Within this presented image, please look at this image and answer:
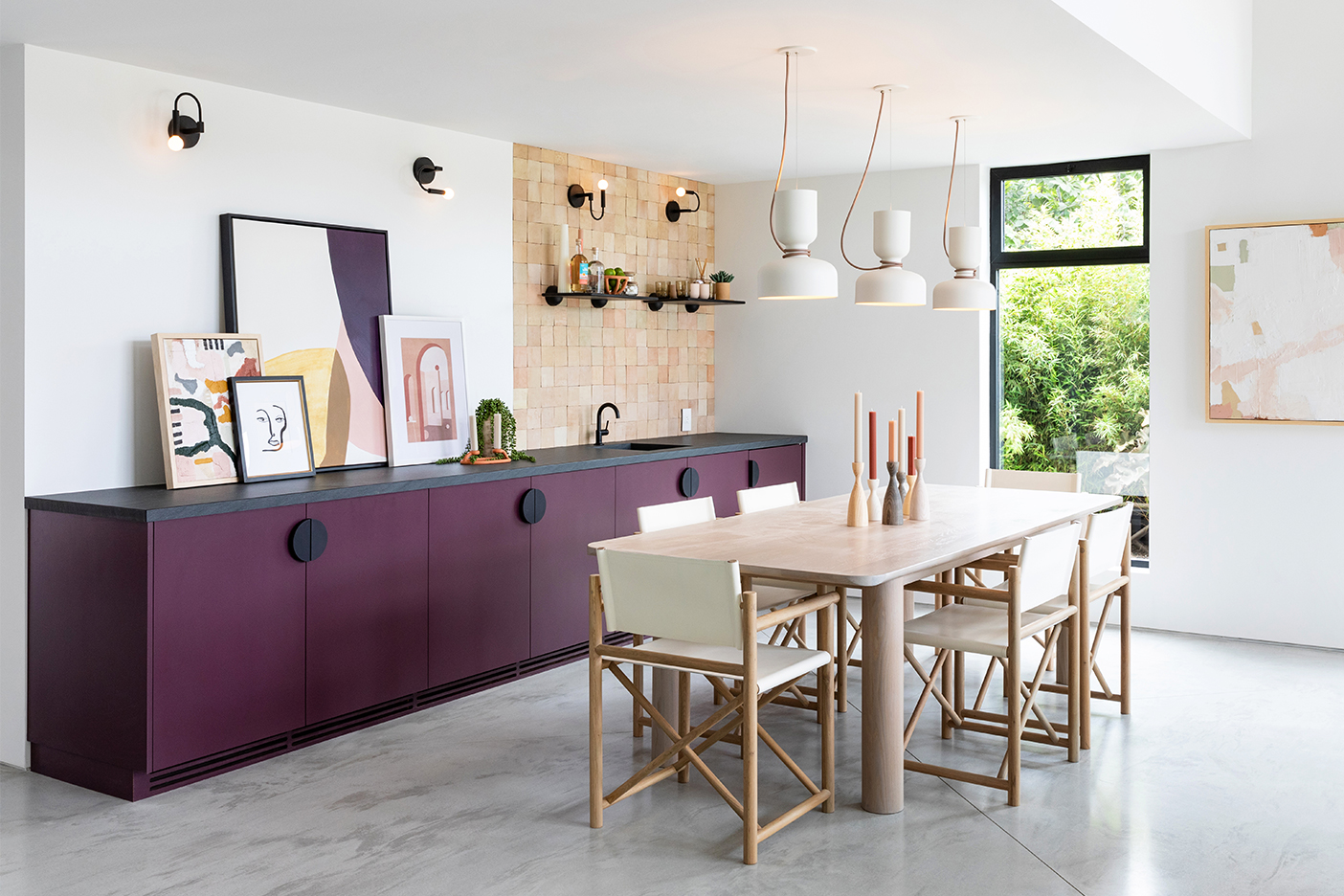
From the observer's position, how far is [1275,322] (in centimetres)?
555

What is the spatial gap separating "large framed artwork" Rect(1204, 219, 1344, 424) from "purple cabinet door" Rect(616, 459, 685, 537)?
108 inches

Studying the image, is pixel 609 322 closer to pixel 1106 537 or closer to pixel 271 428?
pixel 271 428

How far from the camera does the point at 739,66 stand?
4.19 meters

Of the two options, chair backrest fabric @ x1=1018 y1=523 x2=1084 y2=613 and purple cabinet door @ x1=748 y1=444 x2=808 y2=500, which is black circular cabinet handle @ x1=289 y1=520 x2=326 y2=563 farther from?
purple cabinet door @ x1=748 y1=444 x2=808 y2=500

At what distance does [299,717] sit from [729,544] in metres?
1.73

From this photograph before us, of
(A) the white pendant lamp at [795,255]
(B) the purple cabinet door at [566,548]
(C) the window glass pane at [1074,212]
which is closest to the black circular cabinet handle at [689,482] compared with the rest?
(B) the purple cabinet door at [566,548]

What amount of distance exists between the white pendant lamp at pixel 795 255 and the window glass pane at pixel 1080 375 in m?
2.85

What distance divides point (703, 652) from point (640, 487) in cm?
231

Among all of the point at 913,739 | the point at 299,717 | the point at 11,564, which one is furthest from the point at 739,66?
the point at 11,564

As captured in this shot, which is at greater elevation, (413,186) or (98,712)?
(413,186)

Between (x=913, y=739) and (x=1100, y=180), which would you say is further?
(x=1100, y=180)

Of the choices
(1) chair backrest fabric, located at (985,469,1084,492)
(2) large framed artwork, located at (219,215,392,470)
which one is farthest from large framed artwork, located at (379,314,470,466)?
(1) chair backrest fabric, located at (985,469,1084,492)

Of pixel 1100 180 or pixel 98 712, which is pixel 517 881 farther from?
pixel 1100 180

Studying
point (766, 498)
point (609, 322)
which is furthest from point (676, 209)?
point (766, 498)
